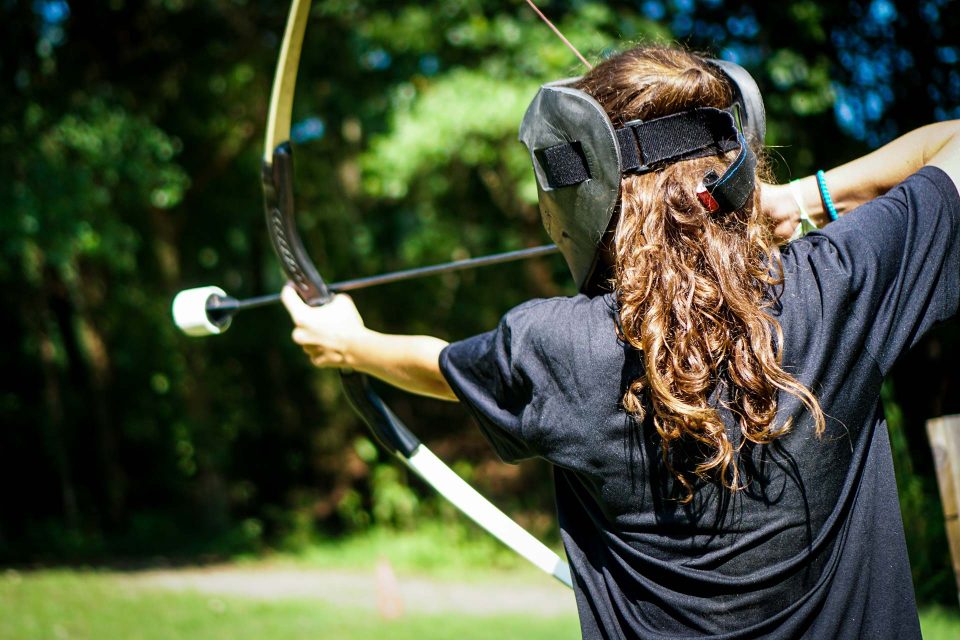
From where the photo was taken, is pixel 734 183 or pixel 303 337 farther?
pixel 303 337

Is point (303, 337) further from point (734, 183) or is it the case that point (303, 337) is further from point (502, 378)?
point (734, 183)

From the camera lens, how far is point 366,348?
1774 mm

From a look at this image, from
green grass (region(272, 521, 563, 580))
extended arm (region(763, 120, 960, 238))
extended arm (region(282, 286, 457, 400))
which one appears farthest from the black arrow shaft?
green grass (region(272, 521, 563, 580))

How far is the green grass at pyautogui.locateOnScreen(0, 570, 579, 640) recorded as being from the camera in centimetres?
629

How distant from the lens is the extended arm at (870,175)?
5.00 ft

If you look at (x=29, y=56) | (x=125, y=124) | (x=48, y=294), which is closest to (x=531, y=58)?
(x=125, y=124)

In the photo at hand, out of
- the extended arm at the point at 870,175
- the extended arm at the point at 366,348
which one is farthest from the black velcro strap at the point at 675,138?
the extended arm at the point at 366,348

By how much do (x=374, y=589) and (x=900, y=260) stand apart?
775 centimetres

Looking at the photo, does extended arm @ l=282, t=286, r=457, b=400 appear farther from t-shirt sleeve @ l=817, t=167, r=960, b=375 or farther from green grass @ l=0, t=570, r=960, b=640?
green grass @ l=0, t=570, r=960, b=640

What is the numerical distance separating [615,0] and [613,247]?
546 cm

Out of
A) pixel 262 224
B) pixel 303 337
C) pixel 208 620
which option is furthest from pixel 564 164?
pixel 262 224

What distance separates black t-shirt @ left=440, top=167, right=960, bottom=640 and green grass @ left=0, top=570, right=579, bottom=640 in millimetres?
4880

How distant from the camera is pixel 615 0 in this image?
6430 mm

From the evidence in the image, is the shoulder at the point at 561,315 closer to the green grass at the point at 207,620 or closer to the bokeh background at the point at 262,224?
the bokeh background at the point at 262,224
